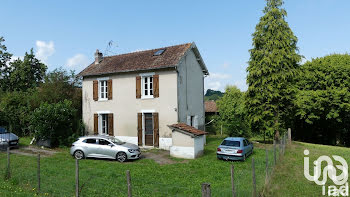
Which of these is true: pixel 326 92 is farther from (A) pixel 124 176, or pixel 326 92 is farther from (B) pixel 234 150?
(A) pixel 124 176

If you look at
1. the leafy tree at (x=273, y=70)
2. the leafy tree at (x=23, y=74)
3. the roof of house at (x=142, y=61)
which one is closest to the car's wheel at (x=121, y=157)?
the roof of house at (x=142, y=61)

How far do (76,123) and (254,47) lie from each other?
17.4 m

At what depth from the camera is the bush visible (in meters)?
17.0

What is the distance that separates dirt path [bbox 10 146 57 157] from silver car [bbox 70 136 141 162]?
2454 mm

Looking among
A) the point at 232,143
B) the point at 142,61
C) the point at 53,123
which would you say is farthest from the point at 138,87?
the point at 232,143

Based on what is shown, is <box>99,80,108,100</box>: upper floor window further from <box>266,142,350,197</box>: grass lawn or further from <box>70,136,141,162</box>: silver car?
<box>266,142,350,197</box>: grass lawn

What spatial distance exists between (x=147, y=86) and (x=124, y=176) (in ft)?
31.1

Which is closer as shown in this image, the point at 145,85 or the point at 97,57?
the point at 145,85

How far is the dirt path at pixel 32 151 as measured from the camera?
15.4 meters

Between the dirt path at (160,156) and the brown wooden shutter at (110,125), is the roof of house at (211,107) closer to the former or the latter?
the brown wooden shutter at (110,125)

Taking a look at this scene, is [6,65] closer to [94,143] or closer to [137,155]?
[94,143]

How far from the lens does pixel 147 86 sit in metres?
18.6

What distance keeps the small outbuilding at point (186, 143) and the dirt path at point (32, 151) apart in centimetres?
826

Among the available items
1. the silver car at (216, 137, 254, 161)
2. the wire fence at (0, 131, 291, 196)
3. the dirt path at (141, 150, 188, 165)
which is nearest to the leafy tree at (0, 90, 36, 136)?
the wire fence at (0, 131, 291, 196)
